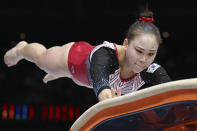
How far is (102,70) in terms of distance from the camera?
4.73 ft

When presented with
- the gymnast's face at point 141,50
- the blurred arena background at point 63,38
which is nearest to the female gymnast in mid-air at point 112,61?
the gymnast's face at point 141,50

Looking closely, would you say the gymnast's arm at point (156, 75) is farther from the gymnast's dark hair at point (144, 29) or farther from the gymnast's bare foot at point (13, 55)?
the gymnast's bare foot at point (13, 55)

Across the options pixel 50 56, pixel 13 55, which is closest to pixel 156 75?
pixel 50 56

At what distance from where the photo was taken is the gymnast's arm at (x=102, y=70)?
1.27m

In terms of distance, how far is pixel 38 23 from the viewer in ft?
14.3

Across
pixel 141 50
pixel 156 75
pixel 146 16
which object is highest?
pixel 146 16

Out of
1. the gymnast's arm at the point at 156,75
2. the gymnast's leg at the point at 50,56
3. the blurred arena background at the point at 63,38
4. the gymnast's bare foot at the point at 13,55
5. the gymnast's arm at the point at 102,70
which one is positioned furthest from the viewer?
the blurred arena background at the point at 63,38

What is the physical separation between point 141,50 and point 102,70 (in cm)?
21

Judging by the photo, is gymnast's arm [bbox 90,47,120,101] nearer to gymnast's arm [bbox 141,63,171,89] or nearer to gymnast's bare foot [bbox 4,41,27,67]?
gymnast's arm [bbox 141,63,171,89]

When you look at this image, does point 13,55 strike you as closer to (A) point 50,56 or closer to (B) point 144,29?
(A) point 50,56

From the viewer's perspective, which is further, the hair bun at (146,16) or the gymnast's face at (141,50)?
the hair bun at (146,16)

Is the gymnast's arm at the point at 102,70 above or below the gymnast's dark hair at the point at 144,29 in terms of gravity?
below

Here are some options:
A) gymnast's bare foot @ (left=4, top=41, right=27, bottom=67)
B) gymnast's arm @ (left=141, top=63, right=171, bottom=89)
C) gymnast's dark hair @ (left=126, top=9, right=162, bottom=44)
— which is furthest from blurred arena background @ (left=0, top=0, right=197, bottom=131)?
gymnast's dark hair @ (left=126, top=9, right=162, bottom=44)

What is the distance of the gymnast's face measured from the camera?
1.47m
